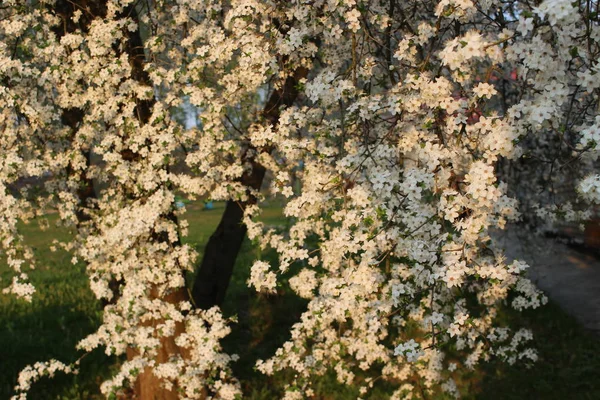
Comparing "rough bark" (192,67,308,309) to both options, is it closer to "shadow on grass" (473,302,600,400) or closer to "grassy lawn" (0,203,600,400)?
"grassy lawn" (0,203,600,400)

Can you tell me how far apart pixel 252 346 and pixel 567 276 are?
824 centimetres

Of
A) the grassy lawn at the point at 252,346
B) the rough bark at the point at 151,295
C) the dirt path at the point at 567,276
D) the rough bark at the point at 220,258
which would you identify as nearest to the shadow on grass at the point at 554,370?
the grassy lawn at the point at 252,346

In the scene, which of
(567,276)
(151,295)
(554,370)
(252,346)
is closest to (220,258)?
(151,295)

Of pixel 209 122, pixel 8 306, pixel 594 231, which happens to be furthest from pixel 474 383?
pixel 8 306

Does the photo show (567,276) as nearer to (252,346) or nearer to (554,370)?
(554,370)

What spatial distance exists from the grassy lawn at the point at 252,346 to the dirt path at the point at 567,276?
0.53 meters

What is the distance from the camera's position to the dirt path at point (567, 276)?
11012 mm

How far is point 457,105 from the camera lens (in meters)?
3.46

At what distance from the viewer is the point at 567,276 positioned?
1359cm

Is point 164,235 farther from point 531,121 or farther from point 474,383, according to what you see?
point 474,383

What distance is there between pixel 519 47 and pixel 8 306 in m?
11.0

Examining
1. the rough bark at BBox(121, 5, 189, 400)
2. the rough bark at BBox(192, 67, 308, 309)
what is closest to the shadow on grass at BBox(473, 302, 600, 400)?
the rough bark at BBox(192, 67, 308, 309)

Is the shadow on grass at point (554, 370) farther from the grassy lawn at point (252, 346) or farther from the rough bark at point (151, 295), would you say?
the rough bark at point (151, 295)

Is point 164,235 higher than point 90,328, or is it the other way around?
point 90,328
